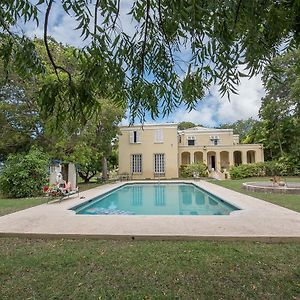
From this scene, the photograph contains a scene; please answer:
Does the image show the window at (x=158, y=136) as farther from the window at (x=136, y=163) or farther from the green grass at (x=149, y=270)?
the green grass at (x=149, y=270)

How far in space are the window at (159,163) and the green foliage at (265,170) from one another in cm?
744

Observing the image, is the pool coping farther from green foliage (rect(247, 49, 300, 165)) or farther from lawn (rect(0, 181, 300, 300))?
green foliage (rect(247, 49, 300, 165))

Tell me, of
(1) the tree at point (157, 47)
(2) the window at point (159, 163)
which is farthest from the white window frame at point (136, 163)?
(1) the tree at point (157, 47)

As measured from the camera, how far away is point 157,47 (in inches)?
92.3

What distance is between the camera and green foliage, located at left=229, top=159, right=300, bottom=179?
25.6 m

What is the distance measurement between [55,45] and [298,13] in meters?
16.0

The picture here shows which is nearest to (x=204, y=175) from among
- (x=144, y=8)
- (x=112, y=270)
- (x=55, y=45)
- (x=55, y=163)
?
(x=55, y=163)

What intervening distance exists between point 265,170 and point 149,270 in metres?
24.6

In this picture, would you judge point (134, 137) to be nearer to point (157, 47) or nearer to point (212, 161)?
point (212, 161)

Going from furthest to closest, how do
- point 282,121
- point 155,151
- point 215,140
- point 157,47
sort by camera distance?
point 215,140 < point 155,151 < point 282,121 < point 157,47

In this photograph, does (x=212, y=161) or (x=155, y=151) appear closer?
(x=155, y=151)

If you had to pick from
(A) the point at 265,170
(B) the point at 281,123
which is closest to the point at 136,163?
(A) the point at 265,170

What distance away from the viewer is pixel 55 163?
49.7ft

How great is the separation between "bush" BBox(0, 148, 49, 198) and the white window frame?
53.0ft
